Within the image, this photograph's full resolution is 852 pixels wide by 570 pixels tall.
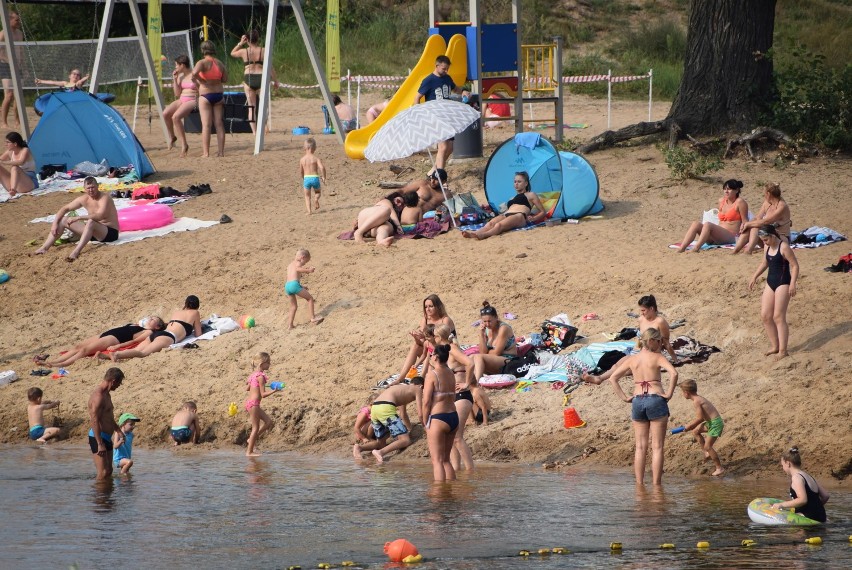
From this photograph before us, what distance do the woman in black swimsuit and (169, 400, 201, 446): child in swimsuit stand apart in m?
5.72

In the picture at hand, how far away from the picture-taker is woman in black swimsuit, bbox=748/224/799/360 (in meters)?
11.3

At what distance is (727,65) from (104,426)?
36.6ft

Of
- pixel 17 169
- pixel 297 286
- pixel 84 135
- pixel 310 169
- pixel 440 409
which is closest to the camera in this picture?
pixel 440 409

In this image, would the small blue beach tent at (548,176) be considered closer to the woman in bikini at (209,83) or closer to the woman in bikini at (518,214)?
the woman in bikini at (518,214)

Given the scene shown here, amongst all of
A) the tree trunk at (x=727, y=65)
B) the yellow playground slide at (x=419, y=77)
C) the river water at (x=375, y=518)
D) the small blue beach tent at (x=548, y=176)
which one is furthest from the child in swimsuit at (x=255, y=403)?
→ the tree trunk at (x=727, y=65)

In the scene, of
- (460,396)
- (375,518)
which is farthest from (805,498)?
(460,396)

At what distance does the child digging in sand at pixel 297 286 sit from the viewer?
1406 cm

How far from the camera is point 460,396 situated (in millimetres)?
11039

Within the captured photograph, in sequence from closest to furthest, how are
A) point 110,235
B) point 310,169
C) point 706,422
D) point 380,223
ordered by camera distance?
point 706,422 → point 380,223 → point 310,169 → point 110,235

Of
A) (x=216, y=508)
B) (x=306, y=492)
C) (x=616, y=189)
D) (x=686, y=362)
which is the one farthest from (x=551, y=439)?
(x=616, y=189)

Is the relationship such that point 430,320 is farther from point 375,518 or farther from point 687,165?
point 687,165

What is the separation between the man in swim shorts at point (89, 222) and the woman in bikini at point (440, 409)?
328 inches

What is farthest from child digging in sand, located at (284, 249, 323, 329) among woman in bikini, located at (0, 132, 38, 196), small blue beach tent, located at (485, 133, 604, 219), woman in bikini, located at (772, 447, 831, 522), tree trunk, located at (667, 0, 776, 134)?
woman in bikini, located at (0, 132, 38, 196)

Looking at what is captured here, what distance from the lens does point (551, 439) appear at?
447 inches
